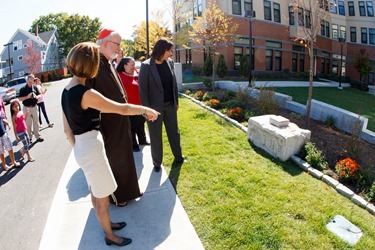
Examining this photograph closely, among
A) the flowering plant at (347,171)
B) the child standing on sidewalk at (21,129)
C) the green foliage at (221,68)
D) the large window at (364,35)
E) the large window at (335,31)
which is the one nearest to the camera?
the flowering plant at (347,171)

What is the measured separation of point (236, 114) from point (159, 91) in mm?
4066

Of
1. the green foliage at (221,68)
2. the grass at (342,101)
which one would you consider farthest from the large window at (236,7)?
the grass at (342,101)

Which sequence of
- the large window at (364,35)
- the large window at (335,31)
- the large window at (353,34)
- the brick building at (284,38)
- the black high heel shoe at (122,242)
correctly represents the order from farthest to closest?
the large window at (353,34) < the large window at (364,35) < the large window at (335,31) < the brick building at (284,38) < the black high heel shoe at (122,242)

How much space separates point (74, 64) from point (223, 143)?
14.0 ft

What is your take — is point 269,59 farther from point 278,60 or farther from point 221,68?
point 221,68

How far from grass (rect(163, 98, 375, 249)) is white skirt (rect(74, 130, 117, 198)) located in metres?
1.31

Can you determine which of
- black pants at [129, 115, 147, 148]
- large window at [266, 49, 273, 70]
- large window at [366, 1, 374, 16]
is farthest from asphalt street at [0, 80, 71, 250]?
large window at [366, 1, 374, 16]

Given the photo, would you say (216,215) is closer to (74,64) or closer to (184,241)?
(184,241)

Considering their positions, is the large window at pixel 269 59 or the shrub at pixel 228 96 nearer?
the shrub at pixel 228 96

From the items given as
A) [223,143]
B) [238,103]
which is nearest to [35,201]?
[223,143]

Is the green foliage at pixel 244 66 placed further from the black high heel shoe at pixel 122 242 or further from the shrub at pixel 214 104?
the black high heel shoe at pixel 122 242

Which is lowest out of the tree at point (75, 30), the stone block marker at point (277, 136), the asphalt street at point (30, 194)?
the asphalt street at point (30, 194)

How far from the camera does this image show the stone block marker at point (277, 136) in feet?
17.9

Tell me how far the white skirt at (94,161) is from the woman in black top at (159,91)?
6.56ft
